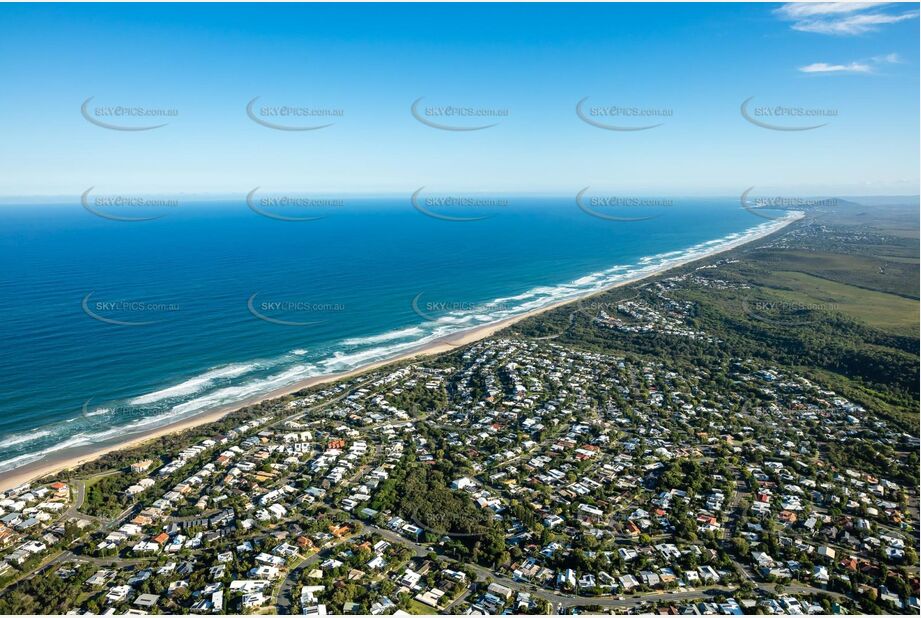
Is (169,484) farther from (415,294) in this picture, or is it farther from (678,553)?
(415,294)

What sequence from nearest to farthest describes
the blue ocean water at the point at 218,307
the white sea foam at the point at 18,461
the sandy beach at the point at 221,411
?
1. the sandy beach at the point at 221,411
2. the white sea foam at the point at 18,461
3. the blue ocean water at the point at 218,307

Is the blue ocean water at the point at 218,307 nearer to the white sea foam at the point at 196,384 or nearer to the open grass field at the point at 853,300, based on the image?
the white sea foam at the point at 196,384

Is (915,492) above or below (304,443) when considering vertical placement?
below

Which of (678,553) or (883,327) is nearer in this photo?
(678,553)

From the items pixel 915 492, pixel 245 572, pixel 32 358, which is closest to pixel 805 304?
pixel 915 492
